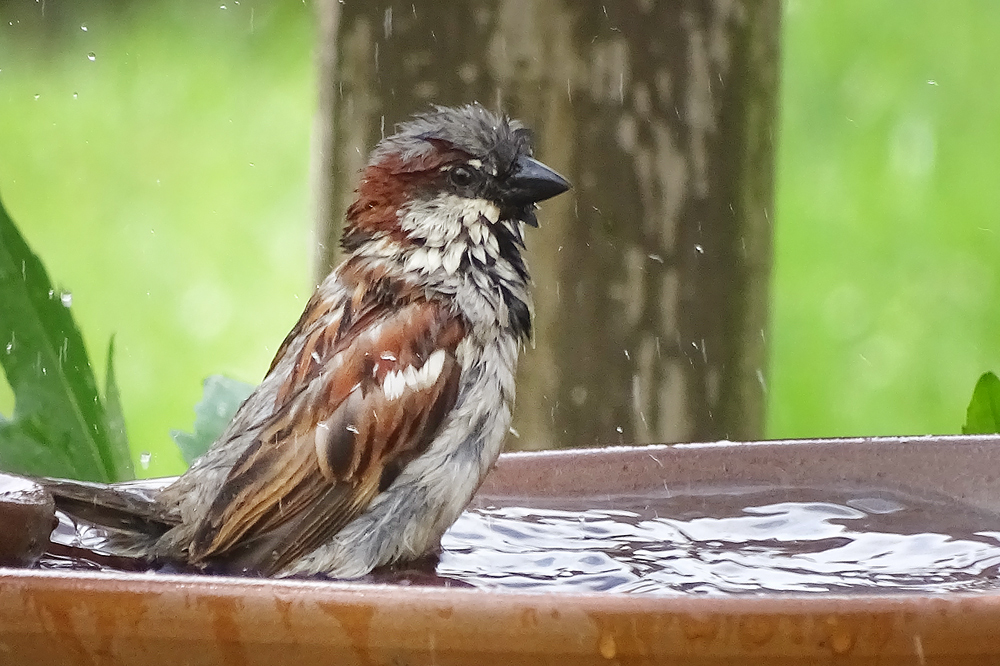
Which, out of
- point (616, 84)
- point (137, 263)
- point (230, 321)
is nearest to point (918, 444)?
point (616, 84)

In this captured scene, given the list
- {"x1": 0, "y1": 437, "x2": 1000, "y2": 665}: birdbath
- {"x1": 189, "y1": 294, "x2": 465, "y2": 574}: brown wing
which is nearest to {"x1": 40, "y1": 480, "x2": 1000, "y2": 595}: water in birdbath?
{"x1": 0, "y1": 437, "x2": 1000, "y2": 665}: birdbath

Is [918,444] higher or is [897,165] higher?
[897,165]

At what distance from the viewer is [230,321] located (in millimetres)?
6371

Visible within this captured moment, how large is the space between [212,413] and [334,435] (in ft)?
3.19

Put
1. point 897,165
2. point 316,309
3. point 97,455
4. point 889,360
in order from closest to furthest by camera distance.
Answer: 1. point 316,309
2. point 97,455
3. point 889,360
4. point 897,165

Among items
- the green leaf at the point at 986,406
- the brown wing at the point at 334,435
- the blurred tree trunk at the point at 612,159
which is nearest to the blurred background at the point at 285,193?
the blurred tree trunk at the point at 612,159

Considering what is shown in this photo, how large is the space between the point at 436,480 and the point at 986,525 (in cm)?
93

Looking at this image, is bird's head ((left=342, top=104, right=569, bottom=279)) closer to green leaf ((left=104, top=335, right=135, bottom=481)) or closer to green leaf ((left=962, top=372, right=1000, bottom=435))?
green leaf ((left=104, top=335, right=135, bottom=481))

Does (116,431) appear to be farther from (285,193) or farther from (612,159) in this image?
(285,193)

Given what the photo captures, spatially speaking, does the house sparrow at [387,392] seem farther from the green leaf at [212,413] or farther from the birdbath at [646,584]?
the green leaf at [212,413]

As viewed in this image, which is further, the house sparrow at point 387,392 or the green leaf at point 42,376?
the green leaf at point 42,376

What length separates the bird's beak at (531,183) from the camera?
2779 millimetres

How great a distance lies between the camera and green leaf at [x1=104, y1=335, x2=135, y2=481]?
332 centimetres

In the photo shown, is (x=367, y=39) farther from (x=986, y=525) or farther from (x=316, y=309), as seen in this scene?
(x=986, y=525)
